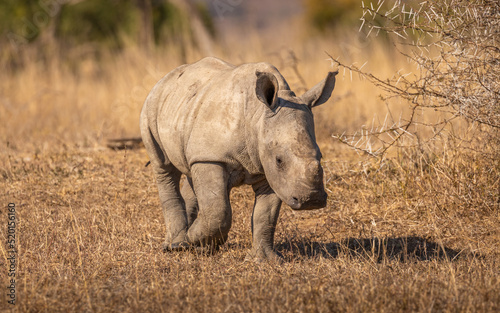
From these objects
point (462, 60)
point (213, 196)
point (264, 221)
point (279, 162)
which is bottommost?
point (264, 221)

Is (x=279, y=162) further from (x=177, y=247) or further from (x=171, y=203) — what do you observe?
(x=171, y=203)

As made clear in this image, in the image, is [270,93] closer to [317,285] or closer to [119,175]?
[317,285]

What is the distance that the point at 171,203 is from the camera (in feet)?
20.1

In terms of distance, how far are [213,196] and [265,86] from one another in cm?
92

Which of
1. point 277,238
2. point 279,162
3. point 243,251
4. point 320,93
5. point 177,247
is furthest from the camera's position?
point 277,238

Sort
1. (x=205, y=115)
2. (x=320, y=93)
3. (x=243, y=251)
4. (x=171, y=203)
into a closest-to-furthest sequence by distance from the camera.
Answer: (x=320, y=93)
(x=205, y=115)
(x=243, y=251)
(x=171, y=203)

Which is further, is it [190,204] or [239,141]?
[190,204]

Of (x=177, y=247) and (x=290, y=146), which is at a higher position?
(x=290, y=146)

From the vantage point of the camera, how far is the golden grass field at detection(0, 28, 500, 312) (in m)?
4.39

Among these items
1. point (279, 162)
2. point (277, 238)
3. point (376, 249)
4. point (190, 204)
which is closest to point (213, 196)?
point (279, 162)

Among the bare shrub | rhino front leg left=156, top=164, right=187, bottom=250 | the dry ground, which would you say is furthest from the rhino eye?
rhino front leg left=156, top=164, right=187, bottom=250

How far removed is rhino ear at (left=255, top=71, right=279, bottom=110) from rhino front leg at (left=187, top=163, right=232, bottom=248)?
0.65 m

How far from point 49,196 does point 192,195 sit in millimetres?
2234

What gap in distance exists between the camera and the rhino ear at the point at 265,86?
15.7ft
